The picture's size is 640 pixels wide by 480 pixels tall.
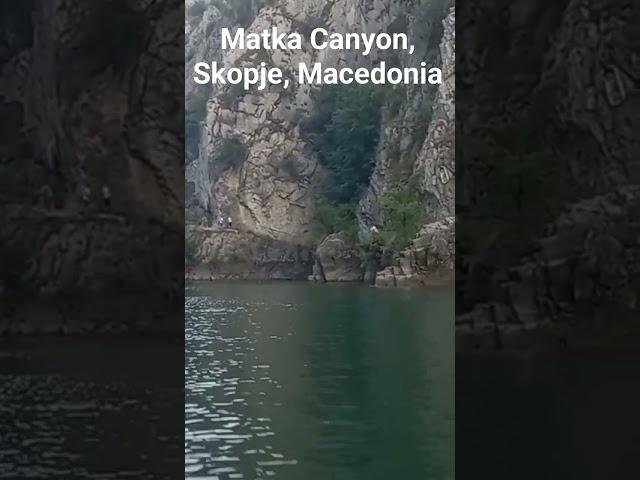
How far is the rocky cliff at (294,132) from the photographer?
902 inches

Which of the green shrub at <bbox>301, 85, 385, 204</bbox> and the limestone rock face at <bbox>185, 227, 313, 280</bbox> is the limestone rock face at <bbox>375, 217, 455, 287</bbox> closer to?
the limestone rock face at <bbox>185, 227, 313, 280</bbox>

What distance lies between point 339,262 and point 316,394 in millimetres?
16061

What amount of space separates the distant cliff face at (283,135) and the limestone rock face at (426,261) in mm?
2334

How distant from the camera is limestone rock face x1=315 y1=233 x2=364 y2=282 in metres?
24.0

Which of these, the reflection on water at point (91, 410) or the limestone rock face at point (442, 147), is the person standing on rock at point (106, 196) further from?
the limestone rock face at point (442, 147)

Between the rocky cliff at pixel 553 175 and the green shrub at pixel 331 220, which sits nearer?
the rocky cliff at pixel 553 175

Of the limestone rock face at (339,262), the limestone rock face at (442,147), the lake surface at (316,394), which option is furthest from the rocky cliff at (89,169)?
the limestone rock face at (339,262)

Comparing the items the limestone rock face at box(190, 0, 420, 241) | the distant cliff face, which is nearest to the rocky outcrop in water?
the distant cliff face

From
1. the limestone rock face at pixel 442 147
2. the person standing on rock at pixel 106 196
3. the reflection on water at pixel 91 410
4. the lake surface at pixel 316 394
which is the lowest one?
the lake surface at pixel 316 394

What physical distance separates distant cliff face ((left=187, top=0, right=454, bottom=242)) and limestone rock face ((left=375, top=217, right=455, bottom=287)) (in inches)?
91.9

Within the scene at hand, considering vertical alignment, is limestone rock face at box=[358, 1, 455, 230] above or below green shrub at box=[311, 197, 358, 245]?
above

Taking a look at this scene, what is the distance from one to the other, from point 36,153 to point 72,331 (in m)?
0.96

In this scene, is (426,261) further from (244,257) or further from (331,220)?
(244,257)

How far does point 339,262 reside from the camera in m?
24.1
